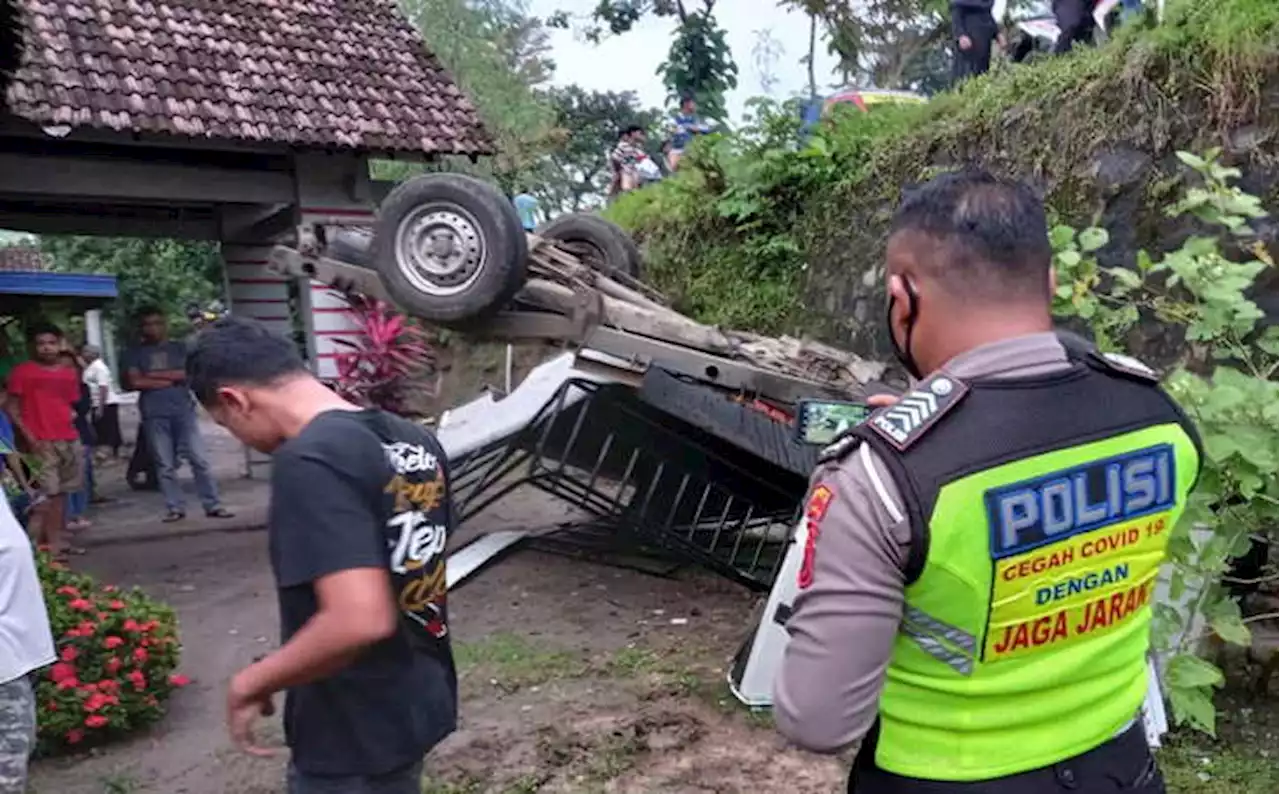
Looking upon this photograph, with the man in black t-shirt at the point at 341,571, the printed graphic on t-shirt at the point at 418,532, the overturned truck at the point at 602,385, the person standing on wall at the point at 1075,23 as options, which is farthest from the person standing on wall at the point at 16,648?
the person standing on wall at the point at 1075,23

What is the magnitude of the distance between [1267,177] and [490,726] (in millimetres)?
4439

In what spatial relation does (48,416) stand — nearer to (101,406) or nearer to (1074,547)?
(101,406)

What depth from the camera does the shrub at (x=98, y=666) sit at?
14.6 ft

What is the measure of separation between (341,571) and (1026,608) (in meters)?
1.10

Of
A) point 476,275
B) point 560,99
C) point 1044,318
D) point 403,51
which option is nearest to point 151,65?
point 403,51

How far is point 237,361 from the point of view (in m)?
2.16

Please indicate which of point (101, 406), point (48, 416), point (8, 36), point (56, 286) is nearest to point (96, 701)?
point (8, 36)

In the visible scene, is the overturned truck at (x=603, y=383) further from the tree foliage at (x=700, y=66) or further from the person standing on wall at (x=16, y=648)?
the tree foliage at (x=700, y=66)

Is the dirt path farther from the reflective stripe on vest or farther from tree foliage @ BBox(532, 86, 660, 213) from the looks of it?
tree foliage @ BBox(532, 86, 660, 213)

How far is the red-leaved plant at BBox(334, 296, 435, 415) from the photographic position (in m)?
10.0

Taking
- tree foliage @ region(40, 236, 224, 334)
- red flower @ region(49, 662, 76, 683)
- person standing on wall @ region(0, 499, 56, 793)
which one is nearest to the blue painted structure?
tree foliage @ region(40, 236, 224, 334)

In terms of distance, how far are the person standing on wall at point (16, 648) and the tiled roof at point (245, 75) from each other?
224 inches

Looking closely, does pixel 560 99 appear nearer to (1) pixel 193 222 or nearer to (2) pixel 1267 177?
(1) pixel 193 222

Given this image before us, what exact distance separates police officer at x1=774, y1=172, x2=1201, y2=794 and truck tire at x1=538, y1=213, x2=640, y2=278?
630 cm
